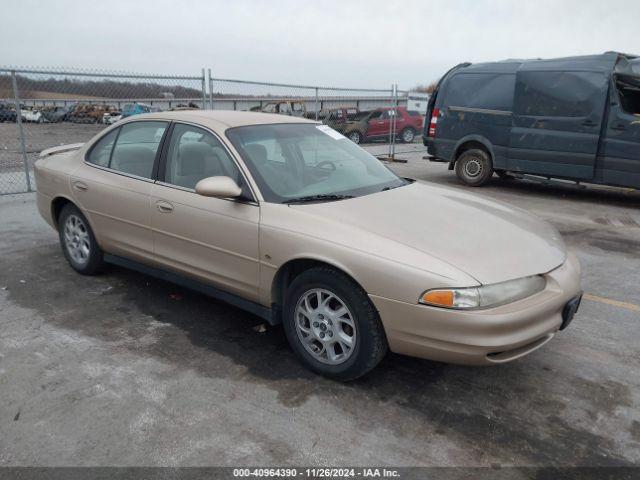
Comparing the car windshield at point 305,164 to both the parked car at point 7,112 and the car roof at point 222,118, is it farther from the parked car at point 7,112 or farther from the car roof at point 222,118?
the parked car at point 7,112

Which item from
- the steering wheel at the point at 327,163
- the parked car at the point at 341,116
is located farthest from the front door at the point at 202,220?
the parked car at the point at 341,116

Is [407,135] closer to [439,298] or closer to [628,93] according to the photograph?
[628,93]

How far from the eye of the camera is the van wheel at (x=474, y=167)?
10.3 metres

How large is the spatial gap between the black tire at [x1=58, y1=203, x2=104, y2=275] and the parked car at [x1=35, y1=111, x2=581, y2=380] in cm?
2

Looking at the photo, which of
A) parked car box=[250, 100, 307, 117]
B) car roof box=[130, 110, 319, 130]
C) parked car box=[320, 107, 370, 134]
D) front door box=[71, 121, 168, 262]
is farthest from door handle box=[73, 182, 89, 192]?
parked car box=[320, 107, 370, 134]

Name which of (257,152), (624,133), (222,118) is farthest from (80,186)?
(624,133)

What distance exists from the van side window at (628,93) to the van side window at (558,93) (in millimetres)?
259

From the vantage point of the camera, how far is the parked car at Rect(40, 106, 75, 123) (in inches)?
420

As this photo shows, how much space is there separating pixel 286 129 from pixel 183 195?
3.09 ft

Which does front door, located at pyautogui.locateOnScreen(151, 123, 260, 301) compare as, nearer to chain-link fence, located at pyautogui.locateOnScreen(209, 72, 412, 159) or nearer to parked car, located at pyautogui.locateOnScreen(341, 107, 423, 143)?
chain-link fence, located at pyautogui.locateOnScreen(209, 72, 412, 159)

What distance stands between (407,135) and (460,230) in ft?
60.3

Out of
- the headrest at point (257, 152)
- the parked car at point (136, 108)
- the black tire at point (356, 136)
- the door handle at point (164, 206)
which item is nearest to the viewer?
the headrest at point (257, 152)

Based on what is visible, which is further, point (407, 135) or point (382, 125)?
point (407, 135)

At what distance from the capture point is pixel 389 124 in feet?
63.8
